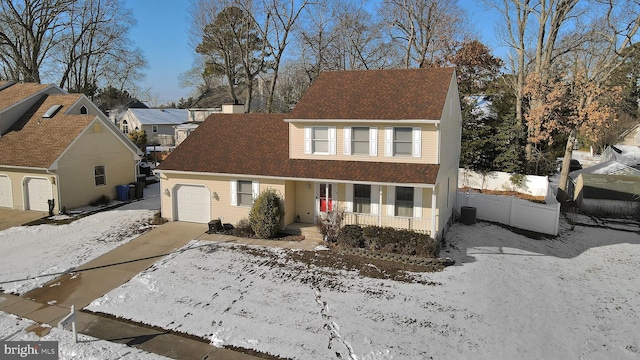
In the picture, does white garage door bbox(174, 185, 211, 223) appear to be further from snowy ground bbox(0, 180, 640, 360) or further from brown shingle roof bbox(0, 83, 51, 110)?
brown shingle roof bbox(0, 83, 51, 110)

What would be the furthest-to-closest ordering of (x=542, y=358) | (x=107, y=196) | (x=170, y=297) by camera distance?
(x=107, y=196) → (x=170, y=297) → (x=542, y=358)

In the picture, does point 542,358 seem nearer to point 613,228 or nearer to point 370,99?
point 370,99

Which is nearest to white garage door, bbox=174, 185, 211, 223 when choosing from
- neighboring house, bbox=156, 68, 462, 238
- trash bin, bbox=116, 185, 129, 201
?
neighboring house, bbox=156, 68, 462, 238

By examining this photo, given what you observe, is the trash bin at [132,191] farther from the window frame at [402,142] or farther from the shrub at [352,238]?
the window frame at [402,142]

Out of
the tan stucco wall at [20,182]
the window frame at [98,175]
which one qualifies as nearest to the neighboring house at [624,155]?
the window frame at [98,175]

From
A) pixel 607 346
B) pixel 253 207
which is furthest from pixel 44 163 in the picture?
pixel 607 346

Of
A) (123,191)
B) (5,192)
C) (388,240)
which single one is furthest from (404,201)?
(5,192)
